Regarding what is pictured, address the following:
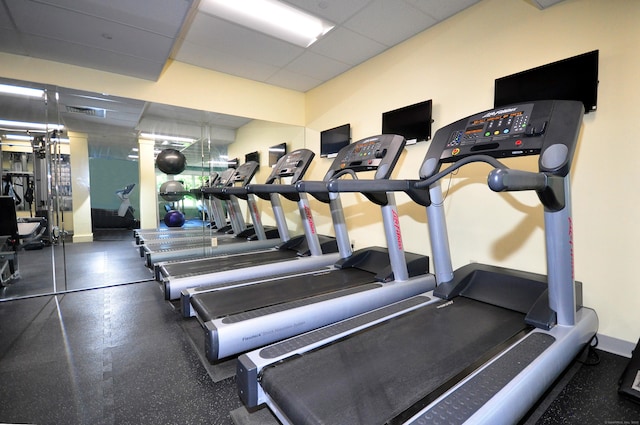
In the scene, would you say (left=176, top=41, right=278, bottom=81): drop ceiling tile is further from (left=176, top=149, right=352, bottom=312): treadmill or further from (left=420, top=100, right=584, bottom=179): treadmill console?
(left=420, top=100, right=584, bottom=179): treadmill console

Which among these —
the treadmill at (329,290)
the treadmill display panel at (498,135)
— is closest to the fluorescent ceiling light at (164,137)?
the treadmill at (329,290)

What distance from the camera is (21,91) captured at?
329 centimetres

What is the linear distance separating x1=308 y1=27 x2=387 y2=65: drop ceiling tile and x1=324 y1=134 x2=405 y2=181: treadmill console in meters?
1.30

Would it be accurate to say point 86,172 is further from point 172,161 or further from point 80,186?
point 172,161

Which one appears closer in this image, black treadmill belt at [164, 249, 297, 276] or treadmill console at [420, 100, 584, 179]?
treadmill console at [420, 100, 584, 179]

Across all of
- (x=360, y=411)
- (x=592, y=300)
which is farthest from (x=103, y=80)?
(x=592, y=300)

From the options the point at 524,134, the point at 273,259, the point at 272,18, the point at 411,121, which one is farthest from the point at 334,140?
the point at 524,134

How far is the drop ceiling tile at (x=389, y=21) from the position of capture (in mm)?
2734

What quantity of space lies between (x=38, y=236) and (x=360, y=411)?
14.5 feet

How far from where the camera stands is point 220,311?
212 centimetres

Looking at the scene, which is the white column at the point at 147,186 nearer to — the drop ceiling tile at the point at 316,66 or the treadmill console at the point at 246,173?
the treadmill console at the point at 246,173

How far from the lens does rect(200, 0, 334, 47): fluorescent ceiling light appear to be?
2721 mm

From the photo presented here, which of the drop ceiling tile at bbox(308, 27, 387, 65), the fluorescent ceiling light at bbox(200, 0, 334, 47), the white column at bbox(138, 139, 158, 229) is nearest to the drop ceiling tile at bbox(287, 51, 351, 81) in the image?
the drop ceiling tile at bbox(308, 27, 387, 65)

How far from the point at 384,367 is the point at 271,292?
4.25 ft
